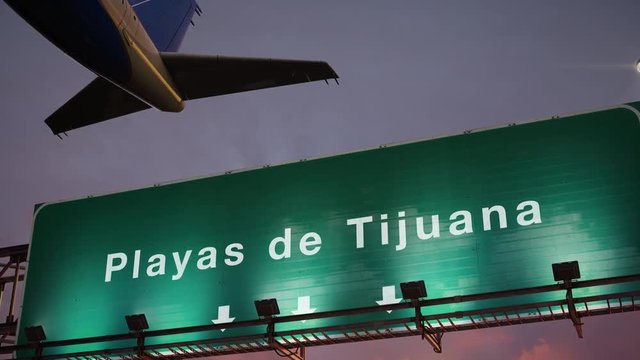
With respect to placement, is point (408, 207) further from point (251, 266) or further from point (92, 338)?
point (92, 338)

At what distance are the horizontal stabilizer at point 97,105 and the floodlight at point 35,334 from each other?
14.2 ft

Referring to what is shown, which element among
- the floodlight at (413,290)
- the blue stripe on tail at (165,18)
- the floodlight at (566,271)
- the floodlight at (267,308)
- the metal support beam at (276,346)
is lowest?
the metal support beam at (276,346)

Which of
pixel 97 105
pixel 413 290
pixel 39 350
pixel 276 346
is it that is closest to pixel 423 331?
pixel 413 290

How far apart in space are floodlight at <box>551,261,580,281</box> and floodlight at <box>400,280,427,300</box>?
2141 mm

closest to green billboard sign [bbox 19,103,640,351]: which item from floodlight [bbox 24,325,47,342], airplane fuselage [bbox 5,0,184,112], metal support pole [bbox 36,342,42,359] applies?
floodlight [bbox 24,325,47,342]

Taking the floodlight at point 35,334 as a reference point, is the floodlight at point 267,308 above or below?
above

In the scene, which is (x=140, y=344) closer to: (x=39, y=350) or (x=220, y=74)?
(x=39, y=350)

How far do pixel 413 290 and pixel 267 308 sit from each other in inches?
107

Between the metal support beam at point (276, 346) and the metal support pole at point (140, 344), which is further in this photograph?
the metal support pole at point (140, 344)

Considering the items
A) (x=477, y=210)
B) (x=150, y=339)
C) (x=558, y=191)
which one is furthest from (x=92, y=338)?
(x=558, y=191)

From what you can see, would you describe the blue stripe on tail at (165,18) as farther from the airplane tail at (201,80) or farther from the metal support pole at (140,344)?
the metal support pole at (140,344)

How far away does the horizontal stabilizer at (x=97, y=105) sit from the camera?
18234 millimetres

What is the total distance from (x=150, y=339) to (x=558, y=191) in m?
8.16

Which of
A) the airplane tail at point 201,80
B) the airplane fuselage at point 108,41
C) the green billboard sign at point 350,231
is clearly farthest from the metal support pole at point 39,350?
the airplane fuselage at point 108,41
